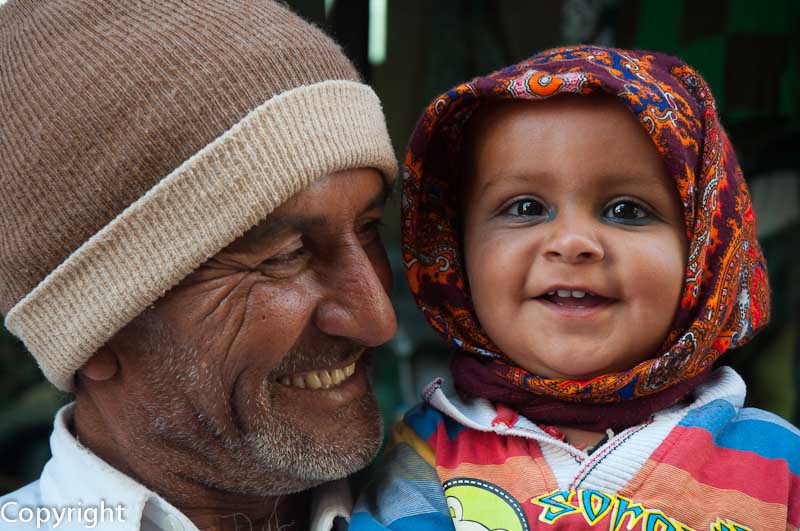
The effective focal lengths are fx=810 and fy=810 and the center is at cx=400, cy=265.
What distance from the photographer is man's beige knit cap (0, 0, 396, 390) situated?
1.84 m

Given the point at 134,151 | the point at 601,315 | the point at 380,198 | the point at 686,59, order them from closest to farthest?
the point at 134,151 → the point at 601,315 → the point at 380,198 → the point at 686,59

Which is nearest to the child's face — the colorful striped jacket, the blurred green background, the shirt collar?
the colorful striped jacket

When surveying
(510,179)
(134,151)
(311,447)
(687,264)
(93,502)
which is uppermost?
(134,151)

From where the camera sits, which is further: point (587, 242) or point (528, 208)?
point (528, 208)

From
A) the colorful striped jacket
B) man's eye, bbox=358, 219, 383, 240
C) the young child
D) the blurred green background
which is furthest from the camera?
the blurred green background

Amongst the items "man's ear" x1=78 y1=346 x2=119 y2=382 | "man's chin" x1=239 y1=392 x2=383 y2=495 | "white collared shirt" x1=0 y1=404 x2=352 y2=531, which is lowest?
"white collared shirt" x1=0 y1=404 x2=352 y2=531

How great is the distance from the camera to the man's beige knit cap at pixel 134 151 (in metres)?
1.84

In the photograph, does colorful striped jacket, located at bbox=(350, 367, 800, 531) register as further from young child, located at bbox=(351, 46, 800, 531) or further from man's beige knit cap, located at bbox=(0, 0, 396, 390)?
man's beige knit cap, located at bbox=(0, 0, 396, 390)

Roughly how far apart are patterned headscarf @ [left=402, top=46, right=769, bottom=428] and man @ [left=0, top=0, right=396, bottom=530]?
0.93 feet

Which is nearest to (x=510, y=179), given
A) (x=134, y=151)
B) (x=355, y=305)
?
(x=355, y=305)

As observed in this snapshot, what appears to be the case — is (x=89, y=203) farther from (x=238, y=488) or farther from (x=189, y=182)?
(x=238, y=488)

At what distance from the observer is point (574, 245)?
74.2 inches

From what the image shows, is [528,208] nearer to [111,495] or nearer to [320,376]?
[320,376]

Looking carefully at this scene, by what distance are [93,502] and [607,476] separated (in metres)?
1.23
